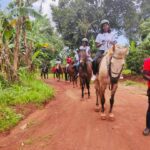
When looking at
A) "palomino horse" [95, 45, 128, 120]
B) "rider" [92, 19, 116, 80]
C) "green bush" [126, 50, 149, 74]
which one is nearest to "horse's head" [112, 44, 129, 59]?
"palomino horse" [95, 45, 128, 120]

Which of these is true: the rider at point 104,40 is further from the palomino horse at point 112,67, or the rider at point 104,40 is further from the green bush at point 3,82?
the green bush at point 3,82

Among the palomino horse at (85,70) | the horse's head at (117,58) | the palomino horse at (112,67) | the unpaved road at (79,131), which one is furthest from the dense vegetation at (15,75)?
the horse's head at (117,58)

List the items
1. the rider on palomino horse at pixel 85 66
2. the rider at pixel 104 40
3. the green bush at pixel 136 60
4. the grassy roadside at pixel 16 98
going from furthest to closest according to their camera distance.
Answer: the green bush at pixel 136 60
the rider on palomino horse at pixel 85 66
the rider at pixel 104 40
the grassy roadside at pixel 16 98

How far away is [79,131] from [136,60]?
829 inches

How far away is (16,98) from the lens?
519 inches

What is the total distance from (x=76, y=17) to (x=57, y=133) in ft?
131

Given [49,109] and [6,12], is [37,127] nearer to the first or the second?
[49,109]

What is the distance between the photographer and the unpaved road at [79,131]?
7.78 meters

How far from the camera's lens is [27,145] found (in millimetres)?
8094

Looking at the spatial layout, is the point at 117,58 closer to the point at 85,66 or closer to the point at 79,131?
the point at 79,131

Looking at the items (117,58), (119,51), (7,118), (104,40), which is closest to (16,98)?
(7,118)

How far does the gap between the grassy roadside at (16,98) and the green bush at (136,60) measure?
13.0 metres

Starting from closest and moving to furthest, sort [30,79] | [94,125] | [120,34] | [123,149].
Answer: [123,149]
[94,125]
[30,79]
[120,34]

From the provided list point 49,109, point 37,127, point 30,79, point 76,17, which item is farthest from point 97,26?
point 37,127
